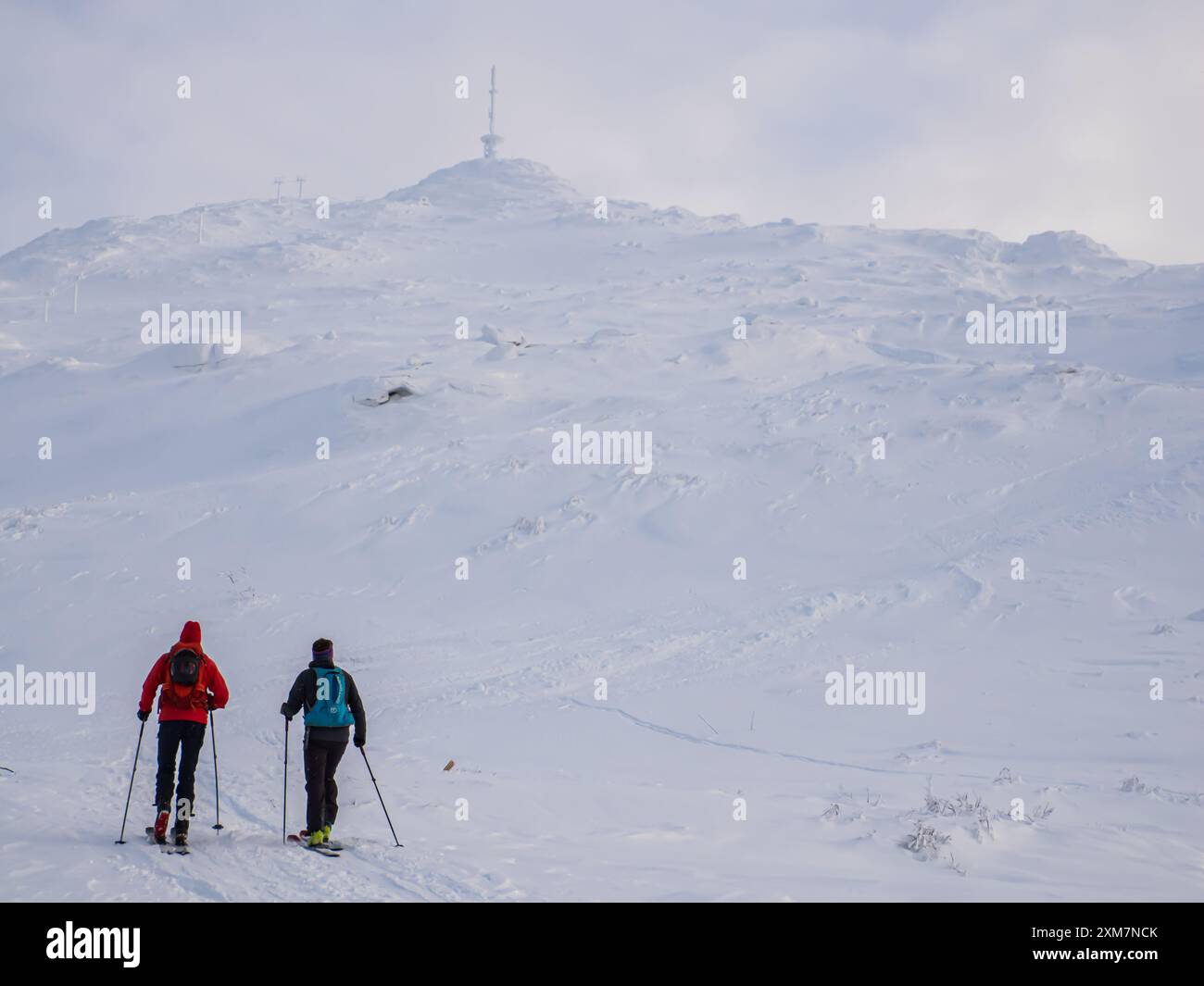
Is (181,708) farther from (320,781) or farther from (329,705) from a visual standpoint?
(320,781)

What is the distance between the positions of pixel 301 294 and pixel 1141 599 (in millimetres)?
40902

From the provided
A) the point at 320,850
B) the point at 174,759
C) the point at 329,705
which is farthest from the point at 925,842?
the point at 174,759

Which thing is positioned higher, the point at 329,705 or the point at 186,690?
the point at 186,690

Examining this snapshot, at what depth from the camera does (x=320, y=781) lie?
7.81 meters

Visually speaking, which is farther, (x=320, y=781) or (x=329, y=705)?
(x=329, y=705)

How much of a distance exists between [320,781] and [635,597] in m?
9.67

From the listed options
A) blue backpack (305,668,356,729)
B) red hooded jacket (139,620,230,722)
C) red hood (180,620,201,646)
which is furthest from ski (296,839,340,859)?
red hood (180,620,201,646)

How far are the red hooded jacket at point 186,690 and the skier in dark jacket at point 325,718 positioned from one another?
661mm

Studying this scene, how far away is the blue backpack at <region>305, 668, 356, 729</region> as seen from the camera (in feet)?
26.2

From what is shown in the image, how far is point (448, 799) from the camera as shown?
956cm

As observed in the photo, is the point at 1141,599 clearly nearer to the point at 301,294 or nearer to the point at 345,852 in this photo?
the point at 345,852

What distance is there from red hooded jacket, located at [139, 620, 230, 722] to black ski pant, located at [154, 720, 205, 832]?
8cm

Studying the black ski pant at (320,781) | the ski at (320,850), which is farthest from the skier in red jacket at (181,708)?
the ski at (320,850)

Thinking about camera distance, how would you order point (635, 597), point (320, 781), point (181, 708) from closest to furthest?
point (320, 781) < point (181, 708) < point (635, 597)
